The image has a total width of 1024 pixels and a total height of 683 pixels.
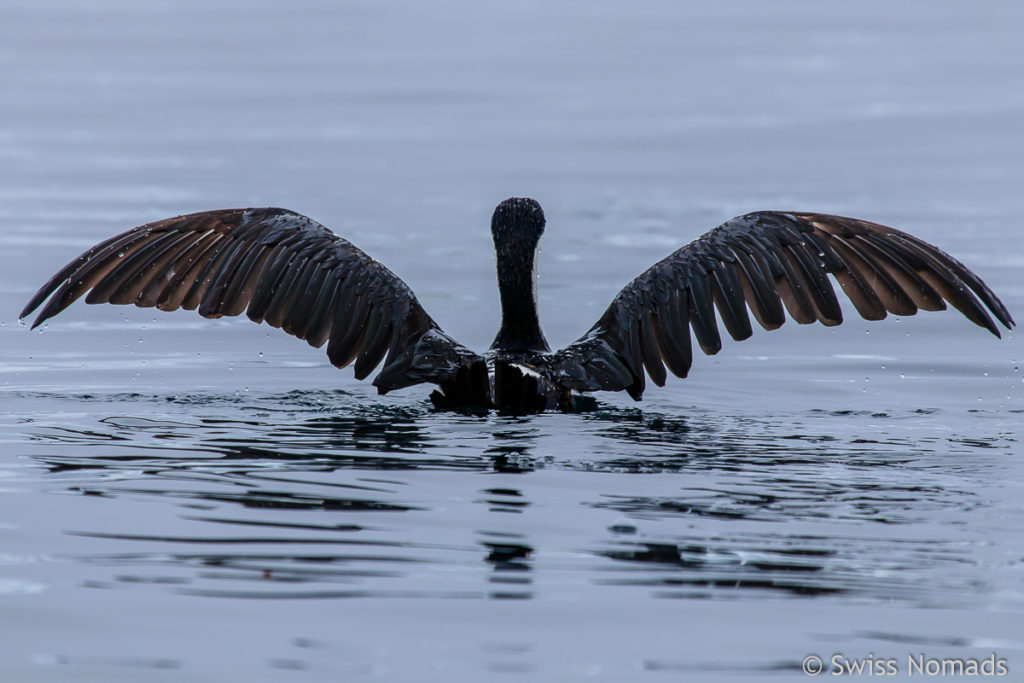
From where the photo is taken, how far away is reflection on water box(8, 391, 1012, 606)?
5.70 metres

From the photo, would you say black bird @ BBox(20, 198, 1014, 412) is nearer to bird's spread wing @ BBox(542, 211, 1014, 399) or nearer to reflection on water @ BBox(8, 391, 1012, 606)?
bird's spread wing @ BBox(542, 211, 1014, 399)

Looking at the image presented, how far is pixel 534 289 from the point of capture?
32.0ft

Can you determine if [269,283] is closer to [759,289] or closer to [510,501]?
[759,289]

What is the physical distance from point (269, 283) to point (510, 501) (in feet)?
11.1

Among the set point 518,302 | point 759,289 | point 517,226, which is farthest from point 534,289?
point 759,289

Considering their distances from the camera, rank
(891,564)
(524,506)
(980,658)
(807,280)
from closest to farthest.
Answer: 1. (980,658)
2. (891,564)
3. (524,506)
4. (807,280)

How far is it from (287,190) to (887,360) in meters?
9.75

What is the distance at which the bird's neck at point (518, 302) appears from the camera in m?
9.56

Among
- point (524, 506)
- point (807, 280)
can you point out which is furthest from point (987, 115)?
point (524, 506)

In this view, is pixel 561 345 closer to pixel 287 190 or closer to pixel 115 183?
pixel 287 190

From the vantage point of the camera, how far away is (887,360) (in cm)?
1167

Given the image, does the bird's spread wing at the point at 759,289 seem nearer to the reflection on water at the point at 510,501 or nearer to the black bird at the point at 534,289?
the black bird at the point at 534,289

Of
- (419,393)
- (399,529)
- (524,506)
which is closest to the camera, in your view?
(399,529)

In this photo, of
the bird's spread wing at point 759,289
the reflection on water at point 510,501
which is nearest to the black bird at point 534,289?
the bird's spread wing at point 759,289
